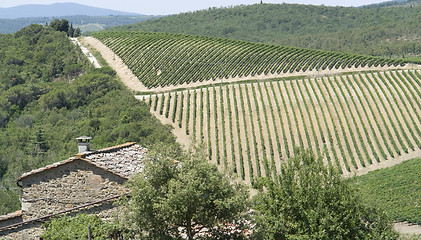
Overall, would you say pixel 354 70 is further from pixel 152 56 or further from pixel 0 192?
pixel 0 192

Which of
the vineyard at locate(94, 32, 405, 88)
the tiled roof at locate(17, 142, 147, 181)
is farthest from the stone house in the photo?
the vineyard at locate(94, 32, 405, 88)

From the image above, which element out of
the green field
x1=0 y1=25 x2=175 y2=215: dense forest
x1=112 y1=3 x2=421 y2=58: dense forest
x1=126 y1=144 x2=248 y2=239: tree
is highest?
x1=112 y1=3 x2=421 y2=58: dense forest

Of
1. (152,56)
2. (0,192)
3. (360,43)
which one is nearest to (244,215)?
(0,192)

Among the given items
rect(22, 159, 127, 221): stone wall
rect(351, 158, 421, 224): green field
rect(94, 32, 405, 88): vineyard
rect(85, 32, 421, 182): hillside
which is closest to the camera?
rect(22, 159, 127, 221): stone wall

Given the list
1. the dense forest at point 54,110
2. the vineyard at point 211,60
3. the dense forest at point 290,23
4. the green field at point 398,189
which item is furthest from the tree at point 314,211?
the dense forest at point 290,23

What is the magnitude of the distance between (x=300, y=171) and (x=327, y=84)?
40.5 m

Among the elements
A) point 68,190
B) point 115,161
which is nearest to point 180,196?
point 115,161

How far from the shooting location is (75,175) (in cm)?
1636

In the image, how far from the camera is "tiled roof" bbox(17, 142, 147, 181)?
53.3ft

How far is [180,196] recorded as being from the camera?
43.4 feet

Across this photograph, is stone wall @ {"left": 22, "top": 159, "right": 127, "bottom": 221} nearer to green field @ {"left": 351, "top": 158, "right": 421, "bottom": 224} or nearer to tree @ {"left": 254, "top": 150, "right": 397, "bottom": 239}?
tree @ {"left": 254, "top": 150, "right": 397, "bottom": 239}

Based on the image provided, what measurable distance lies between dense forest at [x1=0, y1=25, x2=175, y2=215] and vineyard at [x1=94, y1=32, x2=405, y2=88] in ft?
18.9

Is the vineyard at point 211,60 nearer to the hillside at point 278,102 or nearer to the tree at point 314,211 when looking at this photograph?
the hillside at point 278,102

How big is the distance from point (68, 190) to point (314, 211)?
27.1 feet
